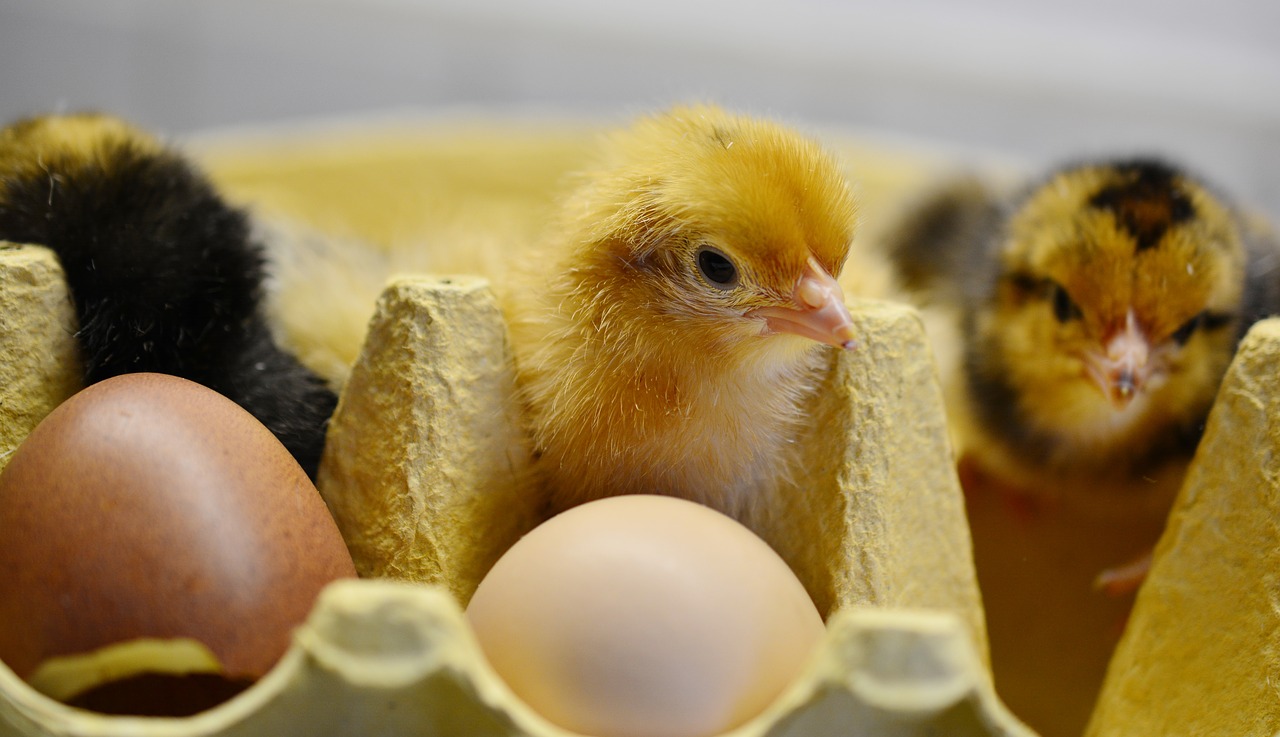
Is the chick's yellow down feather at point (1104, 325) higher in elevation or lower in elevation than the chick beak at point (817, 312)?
lower

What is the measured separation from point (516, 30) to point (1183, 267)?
1532 mm

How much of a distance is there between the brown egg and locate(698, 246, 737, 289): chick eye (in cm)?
29

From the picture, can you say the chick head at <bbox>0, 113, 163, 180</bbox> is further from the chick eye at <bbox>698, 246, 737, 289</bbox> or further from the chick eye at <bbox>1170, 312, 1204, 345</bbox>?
the chick eye at <bbox>1170, 312, 1204, 345</bbox>

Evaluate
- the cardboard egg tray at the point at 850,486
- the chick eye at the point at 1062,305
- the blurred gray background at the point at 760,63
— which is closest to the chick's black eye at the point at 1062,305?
the chick eye at the point at 1062,305

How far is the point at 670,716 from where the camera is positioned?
20.7 inches

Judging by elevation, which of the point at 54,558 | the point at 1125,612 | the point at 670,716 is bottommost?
the point at 1125,612


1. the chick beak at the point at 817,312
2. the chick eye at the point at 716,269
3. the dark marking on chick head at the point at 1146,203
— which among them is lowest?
the dark marking on chick head at the point at 1146,203

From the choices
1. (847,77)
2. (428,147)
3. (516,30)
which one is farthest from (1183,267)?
(516,30)

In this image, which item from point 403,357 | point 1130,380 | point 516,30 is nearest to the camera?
point 403,357

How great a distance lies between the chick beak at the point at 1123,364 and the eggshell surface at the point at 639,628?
1.19 ft

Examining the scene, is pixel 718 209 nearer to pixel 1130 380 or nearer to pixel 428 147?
pixel 1130 380

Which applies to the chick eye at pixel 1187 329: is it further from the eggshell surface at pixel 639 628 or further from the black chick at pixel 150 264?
the black chick at pixel 150 264

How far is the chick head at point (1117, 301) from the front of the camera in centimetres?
82

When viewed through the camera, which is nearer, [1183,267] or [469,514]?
[469,514]
